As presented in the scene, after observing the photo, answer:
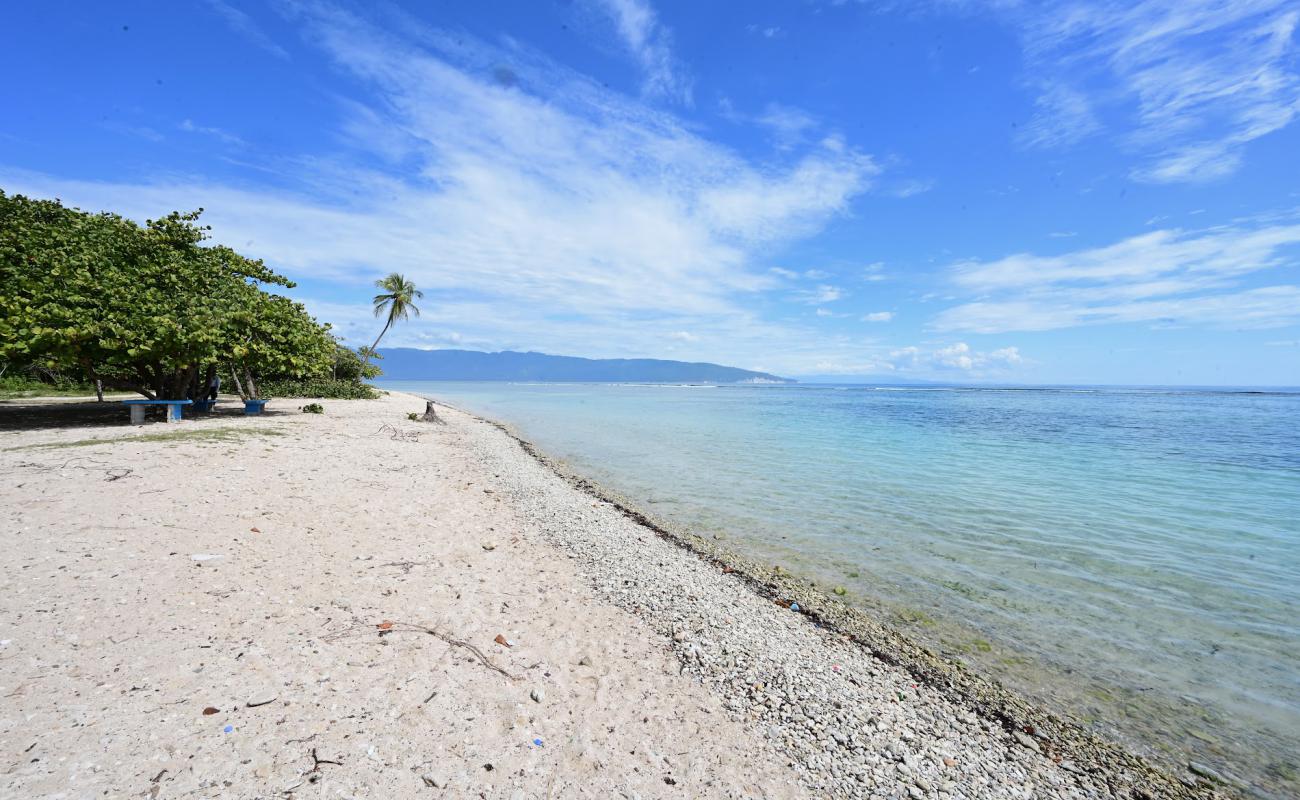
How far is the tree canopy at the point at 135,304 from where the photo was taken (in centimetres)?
1509

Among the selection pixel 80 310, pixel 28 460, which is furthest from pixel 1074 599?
pixel 80 310

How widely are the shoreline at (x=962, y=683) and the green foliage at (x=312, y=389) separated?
38.3 meters

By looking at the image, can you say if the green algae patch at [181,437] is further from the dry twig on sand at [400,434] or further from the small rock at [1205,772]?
the small rock at [1205,772]

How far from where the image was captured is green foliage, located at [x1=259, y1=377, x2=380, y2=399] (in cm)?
3781

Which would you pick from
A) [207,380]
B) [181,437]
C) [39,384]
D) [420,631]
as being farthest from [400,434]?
[39,384]

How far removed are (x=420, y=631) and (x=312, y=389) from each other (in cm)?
4077

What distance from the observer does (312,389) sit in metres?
39.1

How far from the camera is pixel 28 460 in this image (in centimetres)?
1081

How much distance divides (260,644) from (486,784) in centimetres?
290

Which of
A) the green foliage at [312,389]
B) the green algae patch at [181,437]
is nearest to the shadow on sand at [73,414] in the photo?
the green algae patch at [181,437]

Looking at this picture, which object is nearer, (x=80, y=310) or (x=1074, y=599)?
(x=1074, y=599)

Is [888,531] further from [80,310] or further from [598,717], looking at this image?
[80,310]

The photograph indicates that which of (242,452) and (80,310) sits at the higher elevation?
(80,310)

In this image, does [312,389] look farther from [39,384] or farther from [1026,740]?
[1026,740]
